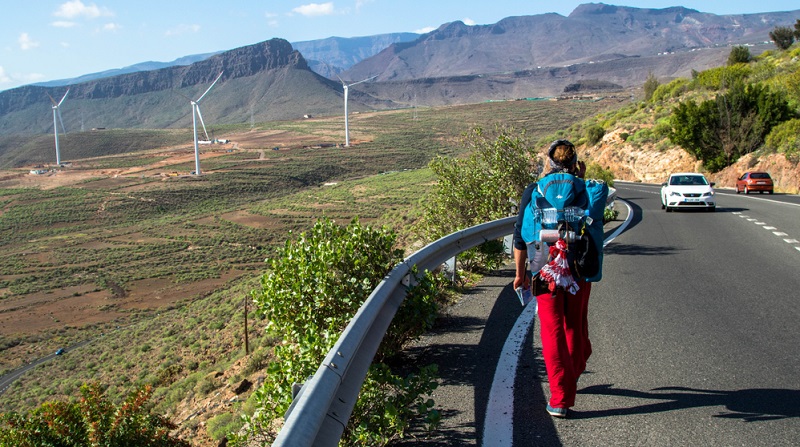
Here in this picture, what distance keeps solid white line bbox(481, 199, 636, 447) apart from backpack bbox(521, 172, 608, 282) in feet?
3.08

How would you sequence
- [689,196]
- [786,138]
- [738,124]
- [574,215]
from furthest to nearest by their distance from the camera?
[738,124]
[786,138]
[689,196]
[574,215]

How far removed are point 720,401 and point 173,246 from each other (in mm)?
46628

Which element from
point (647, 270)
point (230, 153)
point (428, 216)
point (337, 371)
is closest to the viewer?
point (337, 371)

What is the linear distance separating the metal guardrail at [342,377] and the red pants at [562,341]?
1070mm

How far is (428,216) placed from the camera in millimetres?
12969

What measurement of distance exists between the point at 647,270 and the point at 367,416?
7549 millimetres

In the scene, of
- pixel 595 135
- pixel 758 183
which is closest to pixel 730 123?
pixel 758 183

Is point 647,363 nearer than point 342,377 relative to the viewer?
No

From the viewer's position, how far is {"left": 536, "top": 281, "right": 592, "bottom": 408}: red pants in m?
4.49

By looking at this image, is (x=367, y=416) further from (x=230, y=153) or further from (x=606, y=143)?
(x=230, y=153)

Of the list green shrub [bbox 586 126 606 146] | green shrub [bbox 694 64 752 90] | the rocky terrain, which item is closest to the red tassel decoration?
the rocky terrain

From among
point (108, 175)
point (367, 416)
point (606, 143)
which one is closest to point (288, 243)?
point (367, 416)

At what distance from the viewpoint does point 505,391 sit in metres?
4.98

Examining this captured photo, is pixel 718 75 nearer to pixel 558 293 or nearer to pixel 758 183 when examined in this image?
pixel 758 183
